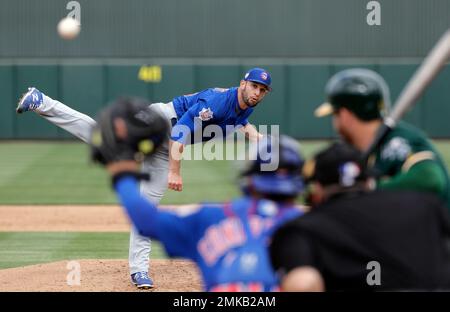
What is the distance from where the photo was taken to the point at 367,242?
126 inches

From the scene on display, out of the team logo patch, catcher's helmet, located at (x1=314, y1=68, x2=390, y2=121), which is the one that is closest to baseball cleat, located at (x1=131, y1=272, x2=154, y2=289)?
the team logo patch

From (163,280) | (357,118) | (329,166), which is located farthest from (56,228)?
(329,166)

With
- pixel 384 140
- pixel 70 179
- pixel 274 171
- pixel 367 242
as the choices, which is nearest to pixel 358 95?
pixel 384 140

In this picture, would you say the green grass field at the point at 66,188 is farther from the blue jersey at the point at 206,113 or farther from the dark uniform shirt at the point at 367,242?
the dark uniform shirt at the point at 367,242

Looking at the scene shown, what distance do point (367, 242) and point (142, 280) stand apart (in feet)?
15.2

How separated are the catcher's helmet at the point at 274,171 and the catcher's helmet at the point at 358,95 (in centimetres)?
78

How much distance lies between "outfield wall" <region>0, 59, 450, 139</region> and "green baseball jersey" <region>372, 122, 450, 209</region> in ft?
62.3

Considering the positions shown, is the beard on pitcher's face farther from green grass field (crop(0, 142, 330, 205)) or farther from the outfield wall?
the outfield wall

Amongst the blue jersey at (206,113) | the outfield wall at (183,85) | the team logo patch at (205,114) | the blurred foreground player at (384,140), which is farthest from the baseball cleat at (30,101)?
the outfield wall at (183,85)

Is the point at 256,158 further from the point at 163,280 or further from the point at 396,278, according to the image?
the point at 163,280

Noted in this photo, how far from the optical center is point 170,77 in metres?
24.0

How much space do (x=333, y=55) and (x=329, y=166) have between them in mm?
23037

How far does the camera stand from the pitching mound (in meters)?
7.60

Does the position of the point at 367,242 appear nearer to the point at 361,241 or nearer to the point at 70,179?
the point at 361,241
